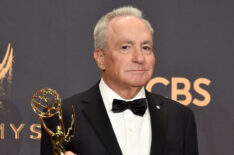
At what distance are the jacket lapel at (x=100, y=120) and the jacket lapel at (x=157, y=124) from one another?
174 mm

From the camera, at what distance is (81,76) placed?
290 cm

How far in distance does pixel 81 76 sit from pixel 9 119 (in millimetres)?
533

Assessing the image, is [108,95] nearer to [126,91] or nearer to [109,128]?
[126,91]

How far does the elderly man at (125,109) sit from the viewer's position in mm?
1999

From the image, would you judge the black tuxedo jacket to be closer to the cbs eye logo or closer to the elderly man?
the elderly man

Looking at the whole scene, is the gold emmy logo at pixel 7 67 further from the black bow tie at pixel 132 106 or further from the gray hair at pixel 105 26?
the black bow tie at pixel 132 106

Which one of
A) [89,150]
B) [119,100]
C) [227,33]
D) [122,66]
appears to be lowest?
[89,150]

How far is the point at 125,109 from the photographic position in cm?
212

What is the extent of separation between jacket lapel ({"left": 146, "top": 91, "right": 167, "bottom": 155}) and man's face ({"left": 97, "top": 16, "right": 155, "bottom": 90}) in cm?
19

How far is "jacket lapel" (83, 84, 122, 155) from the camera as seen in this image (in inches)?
77.5

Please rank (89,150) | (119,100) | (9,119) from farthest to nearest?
1. (9,119)
2. (119,100)
3. (89,150)

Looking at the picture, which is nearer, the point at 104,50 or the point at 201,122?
the point at 104,50

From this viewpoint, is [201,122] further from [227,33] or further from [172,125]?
[172,125]

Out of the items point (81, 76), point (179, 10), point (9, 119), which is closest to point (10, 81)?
point (9, 119)
